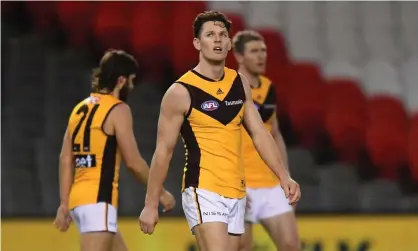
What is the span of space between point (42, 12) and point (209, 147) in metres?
4.73

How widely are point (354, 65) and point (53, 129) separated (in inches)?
114

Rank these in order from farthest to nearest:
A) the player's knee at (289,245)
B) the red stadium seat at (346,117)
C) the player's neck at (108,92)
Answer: the red stadium seat at (346,117)
the player's knee at (289,245)
the player's neck at (108,92)

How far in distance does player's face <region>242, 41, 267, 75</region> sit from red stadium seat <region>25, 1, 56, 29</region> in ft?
10.5

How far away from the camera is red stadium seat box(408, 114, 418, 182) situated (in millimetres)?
8406

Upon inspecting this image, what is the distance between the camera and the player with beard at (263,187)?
6055mm

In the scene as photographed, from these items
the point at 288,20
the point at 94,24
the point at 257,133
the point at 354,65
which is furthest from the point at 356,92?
the point at 257,133

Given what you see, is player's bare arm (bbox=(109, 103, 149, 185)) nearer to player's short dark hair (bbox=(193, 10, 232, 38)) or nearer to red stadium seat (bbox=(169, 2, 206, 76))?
player's short dark hair (bbox=(193, 10, 232, 38))

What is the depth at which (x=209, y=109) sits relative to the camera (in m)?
4.75

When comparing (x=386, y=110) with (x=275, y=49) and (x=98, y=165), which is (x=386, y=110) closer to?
(x=275, y=49)

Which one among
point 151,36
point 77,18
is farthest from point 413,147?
point 77,18

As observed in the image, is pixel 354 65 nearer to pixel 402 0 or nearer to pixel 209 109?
pixel 402 0

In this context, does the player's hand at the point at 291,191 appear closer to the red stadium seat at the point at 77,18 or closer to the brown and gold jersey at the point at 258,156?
the brown and gold jersey at the point at 258,156

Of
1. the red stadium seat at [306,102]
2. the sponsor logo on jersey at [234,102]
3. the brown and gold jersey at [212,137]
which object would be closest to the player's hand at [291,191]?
the brown and gold jersey at [212,137]

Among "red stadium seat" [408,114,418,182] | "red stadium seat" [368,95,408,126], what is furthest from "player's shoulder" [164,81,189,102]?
"red stadium seat" [368,95,408,126]
